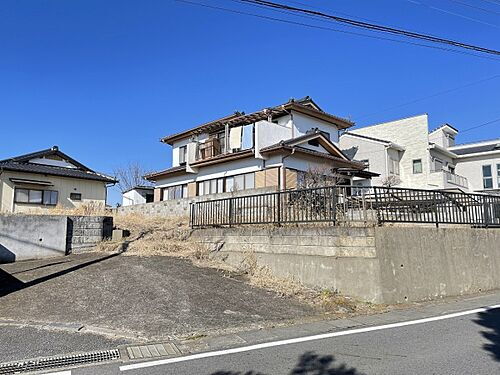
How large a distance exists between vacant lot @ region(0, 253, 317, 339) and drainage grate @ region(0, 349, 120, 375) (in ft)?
2.74

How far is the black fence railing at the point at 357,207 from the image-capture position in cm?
855

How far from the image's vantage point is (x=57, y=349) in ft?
16.1

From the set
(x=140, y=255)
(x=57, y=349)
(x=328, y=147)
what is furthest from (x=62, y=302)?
(x=328, y=147)

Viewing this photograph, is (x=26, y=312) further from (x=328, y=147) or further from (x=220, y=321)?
(x=328, y=147)

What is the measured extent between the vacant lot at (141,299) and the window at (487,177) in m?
30.4

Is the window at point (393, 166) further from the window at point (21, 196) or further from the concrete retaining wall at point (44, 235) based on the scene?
the window at point (21, 196)

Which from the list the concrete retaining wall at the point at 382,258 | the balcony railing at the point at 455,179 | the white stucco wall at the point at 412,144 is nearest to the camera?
the concrete retaining wall at the point at 382,258

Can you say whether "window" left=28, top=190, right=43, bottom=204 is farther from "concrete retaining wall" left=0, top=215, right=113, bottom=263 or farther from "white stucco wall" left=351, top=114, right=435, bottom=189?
"white stucco wall" left=351, top=114, right=435, bottom=189

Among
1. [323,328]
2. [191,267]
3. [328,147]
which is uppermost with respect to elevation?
[328,147]

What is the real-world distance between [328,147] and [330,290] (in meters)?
14.8

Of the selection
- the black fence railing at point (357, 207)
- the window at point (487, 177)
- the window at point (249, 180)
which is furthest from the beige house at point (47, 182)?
the window at point (487, 177)

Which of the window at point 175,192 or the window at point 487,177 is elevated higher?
the window at point 487,177

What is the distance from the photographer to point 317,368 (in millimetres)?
4203

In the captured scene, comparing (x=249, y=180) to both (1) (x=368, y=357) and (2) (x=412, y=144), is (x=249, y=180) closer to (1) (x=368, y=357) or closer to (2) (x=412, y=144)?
(1) (x=368, y=357)
